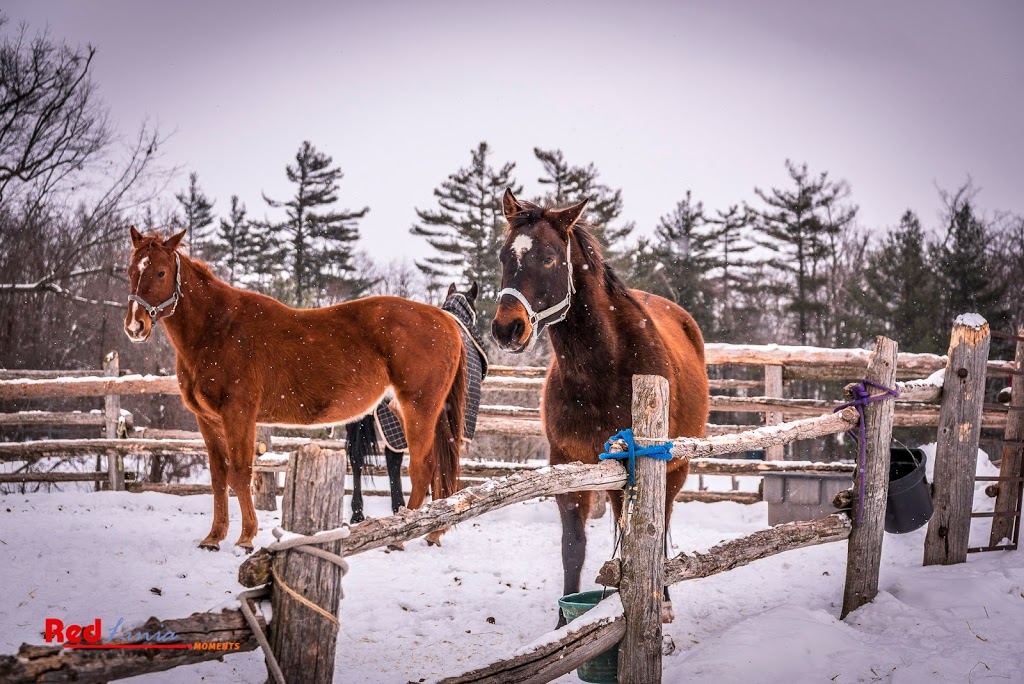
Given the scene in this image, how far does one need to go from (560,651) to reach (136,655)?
4.31 feet

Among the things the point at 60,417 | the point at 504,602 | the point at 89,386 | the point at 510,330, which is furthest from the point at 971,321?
the point at 60,417

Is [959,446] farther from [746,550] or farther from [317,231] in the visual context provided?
[317,231]

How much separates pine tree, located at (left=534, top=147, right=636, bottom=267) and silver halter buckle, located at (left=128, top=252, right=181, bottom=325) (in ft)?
49.2

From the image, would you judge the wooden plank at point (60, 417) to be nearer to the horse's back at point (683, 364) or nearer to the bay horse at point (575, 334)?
the bay horse at point (575, 334)

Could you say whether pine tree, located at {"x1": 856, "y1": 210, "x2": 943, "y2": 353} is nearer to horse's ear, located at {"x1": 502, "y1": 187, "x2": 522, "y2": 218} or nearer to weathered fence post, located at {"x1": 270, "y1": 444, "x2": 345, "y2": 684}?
horse's ear, located at {"x1": 502, "y1": 187, "x2": 522, "y2": 218}

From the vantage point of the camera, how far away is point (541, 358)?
17.6 metres

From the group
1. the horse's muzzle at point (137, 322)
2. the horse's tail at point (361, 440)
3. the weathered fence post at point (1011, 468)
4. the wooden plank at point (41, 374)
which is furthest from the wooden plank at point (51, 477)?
the weathered fence post at point (1011, 468)

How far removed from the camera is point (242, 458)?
4.39 m

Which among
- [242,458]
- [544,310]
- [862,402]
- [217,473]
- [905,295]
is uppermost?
[905,295]

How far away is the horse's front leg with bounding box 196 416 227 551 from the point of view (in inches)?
180

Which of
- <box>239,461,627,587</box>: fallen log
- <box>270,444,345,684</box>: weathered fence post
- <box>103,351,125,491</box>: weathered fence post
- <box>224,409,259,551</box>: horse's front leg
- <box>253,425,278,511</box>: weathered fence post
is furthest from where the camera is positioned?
<box>103,351,125,491</box>: weathered fence post

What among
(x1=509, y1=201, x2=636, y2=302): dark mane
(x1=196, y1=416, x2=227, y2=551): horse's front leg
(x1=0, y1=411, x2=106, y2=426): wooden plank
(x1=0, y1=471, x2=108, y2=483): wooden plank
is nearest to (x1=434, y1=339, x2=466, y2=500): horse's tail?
(x1=196, y1=416, x2=227, y2=551): horse's front leg

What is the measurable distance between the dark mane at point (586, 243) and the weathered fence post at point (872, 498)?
154cm

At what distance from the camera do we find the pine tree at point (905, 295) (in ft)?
53.8
